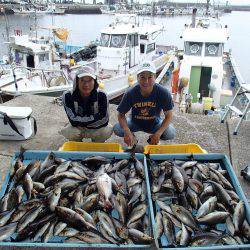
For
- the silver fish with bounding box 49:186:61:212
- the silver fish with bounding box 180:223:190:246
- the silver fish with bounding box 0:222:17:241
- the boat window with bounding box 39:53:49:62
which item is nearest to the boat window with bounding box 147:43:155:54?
the boat window with bounding box 39:53:49:62

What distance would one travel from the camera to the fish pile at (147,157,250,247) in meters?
2.39

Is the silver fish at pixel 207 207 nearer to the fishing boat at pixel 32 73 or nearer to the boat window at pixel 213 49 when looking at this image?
the fishing boat at pixel 32 73

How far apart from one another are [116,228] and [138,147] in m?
1.40

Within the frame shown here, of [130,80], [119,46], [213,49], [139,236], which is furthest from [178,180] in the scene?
[119,46]

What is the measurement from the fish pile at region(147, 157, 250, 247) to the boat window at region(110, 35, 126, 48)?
1037cm

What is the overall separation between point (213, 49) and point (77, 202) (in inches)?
417

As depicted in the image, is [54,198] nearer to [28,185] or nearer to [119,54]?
[28,185]

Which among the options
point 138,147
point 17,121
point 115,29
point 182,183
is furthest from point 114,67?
point 182,183

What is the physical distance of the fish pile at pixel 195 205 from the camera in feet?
7.84

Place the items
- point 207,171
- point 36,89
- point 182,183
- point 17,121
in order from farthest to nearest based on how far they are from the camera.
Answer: point 36,89
point 17,121
point 207,171
point 182,183

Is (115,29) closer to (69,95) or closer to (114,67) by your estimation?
(114,67)

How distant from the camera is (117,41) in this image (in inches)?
511

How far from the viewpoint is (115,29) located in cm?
1302

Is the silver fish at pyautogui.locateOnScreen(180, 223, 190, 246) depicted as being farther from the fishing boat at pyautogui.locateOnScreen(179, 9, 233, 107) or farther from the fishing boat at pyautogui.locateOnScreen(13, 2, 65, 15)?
the fishing boat at pyautogui.locateOnScreen(13, 2, 65, 15)
